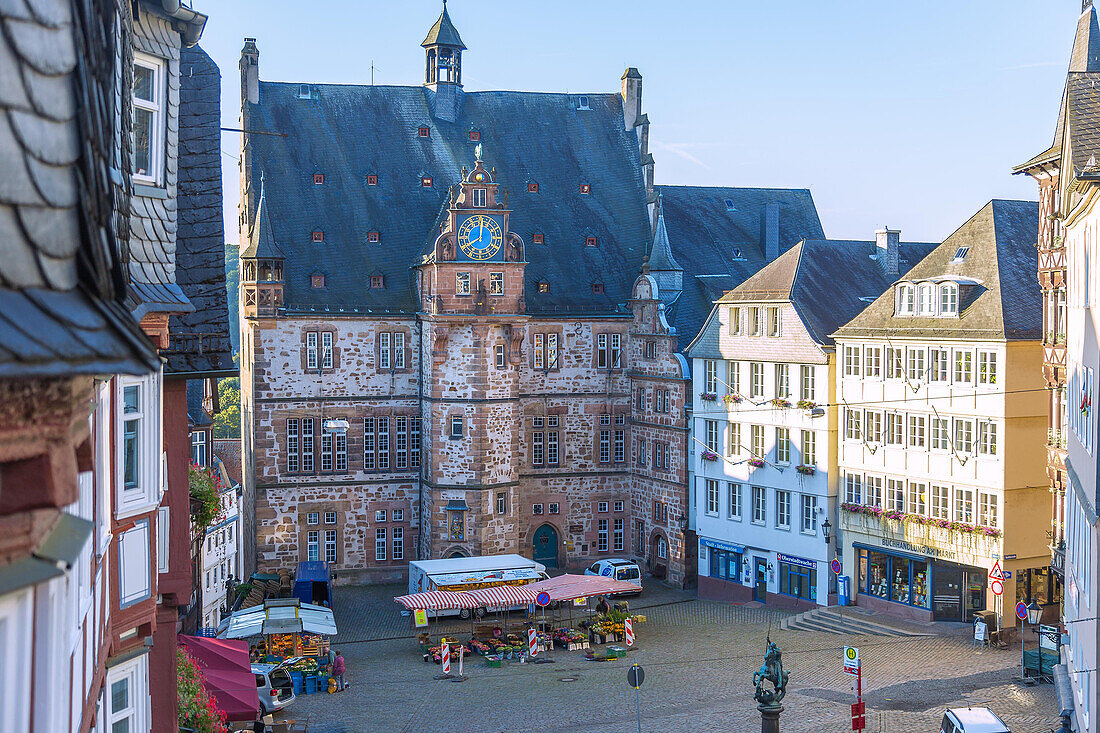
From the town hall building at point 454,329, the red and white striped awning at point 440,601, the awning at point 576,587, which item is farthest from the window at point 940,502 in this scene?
the red and white striped awning at point 440,601

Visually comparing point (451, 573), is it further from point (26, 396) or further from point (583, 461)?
point (26, 396)

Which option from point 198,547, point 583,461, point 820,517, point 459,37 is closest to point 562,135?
point 459,37

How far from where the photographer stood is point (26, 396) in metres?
3.59

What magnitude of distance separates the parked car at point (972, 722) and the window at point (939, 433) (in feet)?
49.8

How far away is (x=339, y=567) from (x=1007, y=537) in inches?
1004

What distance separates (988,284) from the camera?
39281 millimetres

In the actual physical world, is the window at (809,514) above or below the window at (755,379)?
below

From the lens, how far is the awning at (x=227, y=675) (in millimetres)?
24078

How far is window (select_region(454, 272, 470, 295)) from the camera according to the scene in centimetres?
4856

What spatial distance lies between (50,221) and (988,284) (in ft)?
127

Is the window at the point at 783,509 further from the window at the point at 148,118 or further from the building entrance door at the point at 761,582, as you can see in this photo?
the window at the point at 148,118

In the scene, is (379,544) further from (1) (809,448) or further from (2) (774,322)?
(2) (774,322)

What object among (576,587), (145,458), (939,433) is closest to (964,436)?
(939,433)

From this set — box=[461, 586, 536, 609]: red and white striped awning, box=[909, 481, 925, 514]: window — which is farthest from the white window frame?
box=[909, 481, 925, 514]: window
